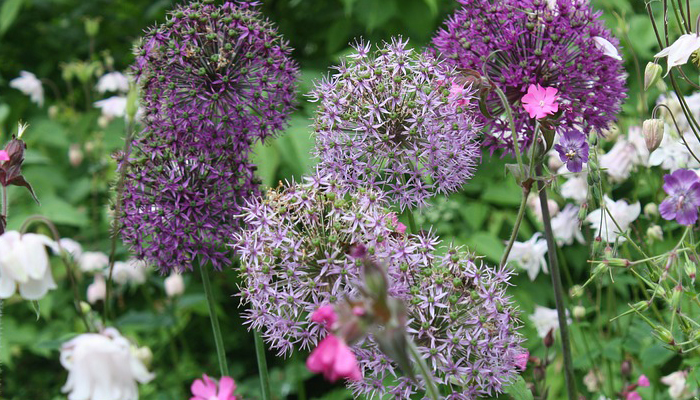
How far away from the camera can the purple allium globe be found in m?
1.35

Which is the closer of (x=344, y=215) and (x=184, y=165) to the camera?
(x=344, y=215)

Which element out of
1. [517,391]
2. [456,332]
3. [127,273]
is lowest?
[127,273]

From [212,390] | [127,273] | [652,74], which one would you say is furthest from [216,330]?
[127,273]

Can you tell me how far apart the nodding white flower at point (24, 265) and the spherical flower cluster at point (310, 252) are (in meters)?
0.31

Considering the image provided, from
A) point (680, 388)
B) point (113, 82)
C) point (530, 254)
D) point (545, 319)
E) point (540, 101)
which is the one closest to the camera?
point (540, 101)

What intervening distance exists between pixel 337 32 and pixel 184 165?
2.06 m

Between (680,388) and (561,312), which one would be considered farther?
(680,388)

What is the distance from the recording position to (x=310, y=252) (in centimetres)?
117

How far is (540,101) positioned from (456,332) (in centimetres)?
43

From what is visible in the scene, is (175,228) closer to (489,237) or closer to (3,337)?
(489,237)

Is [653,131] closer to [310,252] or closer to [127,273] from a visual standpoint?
[310,252]

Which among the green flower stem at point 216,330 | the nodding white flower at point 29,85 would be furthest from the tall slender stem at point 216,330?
the nodding white flower at point 29,85

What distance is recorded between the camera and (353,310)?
0.76m

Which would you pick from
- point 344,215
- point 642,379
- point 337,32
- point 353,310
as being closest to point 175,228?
point 344,215
